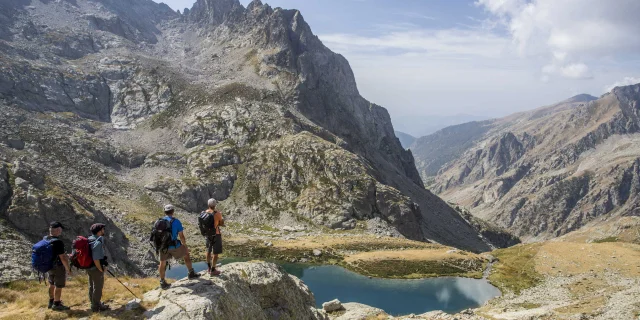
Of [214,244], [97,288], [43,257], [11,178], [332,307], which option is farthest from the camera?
[11,178]

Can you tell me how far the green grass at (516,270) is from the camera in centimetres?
7225

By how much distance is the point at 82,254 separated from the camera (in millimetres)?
16156

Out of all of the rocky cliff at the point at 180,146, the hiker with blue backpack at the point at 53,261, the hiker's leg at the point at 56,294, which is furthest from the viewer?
the rocky cliff at the point at 180,146

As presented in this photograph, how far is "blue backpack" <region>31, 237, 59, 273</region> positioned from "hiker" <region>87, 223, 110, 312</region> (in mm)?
1730

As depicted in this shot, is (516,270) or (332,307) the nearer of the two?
(332,307)

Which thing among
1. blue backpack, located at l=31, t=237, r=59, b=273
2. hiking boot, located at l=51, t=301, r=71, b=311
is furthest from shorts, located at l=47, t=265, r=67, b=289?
hiking boot, located at l=51, t=301, r=71, b=311

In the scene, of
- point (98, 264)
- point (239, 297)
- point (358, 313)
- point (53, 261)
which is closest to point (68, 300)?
point (53, 261)

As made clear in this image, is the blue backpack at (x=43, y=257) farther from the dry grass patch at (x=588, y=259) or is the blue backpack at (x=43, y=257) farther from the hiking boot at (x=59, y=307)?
the dry grass patch at (x=588, y=259)

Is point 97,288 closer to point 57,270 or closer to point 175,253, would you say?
point 57,270

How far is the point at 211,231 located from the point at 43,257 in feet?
23.1

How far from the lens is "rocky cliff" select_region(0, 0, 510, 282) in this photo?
97125 millimetres

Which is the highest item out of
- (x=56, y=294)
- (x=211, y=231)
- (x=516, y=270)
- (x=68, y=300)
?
(x=211, y=231)

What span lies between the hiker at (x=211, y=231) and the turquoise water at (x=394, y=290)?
4587 cm

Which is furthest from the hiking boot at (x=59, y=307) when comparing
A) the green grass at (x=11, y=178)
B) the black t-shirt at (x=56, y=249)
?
the green grass at (x=11, y=178)
